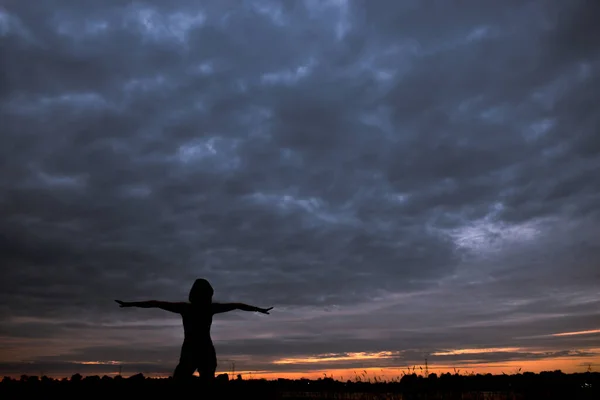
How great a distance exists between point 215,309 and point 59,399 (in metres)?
5.70

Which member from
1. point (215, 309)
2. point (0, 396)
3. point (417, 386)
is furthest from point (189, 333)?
point (417, 386)

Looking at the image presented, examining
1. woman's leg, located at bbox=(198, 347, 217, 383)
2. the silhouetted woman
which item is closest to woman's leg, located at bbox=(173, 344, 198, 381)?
the silhouetted woman

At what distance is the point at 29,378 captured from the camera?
2147 cm

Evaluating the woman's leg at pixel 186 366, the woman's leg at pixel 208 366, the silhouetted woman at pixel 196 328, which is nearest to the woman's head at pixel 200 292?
the silhouetted woman at pixel 196 328

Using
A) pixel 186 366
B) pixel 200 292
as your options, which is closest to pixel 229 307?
pixel 200 292

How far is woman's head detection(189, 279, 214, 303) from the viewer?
1772 cm

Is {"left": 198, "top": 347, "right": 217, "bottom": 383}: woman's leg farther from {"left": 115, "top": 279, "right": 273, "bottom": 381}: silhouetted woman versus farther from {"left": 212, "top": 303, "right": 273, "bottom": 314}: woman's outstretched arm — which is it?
{"left": 212, "top": 303, "right": 273, "bottom": 314}: woman's outstretched arm

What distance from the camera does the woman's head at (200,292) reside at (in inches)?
698

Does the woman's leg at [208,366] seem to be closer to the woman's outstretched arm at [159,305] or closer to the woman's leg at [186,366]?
the woman's leg at [186,366]

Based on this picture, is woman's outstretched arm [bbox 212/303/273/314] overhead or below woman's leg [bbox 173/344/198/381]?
overhead

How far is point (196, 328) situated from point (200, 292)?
1.28 meters

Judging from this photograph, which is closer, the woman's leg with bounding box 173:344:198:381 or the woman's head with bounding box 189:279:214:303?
the woman's leg with bounding box 173:344:198:381

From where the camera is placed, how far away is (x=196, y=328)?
1770 centimetres

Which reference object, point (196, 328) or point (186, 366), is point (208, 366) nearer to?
point (186, 366)
